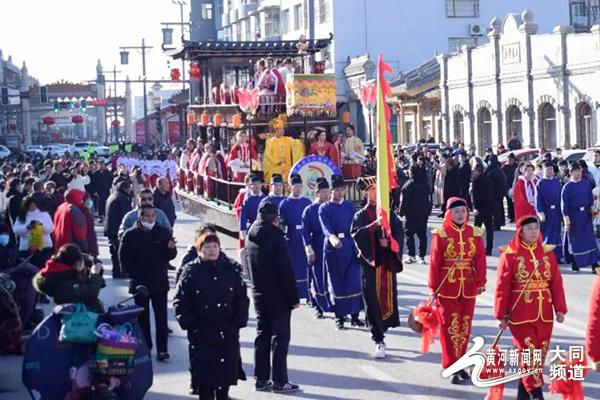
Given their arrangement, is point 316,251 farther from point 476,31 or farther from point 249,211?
point 476,31

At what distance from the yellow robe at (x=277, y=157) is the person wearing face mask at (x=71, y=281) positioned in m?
12.6

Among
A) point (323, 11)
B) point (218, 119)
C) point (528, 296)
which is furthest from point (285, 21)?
point (528, 296)

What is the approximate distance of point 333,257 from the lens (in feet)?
45.0

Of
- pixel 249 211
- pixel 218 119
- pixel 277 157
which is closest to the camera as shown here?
pixel 249 211

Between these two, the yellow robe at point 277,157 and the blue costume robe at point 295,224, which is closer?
the blue costume robe at point 295,224

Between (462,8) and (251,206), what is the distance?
4733 cm

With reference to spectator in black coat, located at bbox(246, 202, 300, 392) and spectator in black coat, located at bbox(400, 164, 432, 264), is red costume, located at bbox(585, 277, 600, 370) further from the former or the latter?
spectator in black coat, located at bbox(400, 164, 432, 264)

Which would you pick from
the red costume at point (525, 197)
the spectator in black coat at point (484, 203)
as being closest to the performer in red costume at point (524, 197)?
the red costume at point (525, 197)

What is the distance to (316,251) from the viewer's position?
14.5 meters

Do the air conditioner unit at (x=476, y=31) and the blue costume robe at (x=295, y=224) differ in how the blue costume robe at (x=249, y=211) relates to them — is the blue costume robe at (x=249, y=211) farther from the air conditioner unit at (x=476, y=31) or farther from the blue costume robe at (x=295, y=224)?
the air conditioner unit at (x=476, y=31)

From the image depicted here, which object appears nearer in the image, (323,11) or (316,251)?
(316,251)

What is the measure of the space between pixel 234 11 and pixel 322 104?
61969 mm

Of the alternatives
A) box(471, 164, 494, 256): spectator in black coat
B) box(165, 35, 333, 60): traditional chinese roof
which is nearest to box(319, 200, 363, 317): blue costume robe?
box(471, 164, 494, 256): spectator in black coat

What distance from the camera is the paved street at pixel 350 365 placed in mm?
10625
